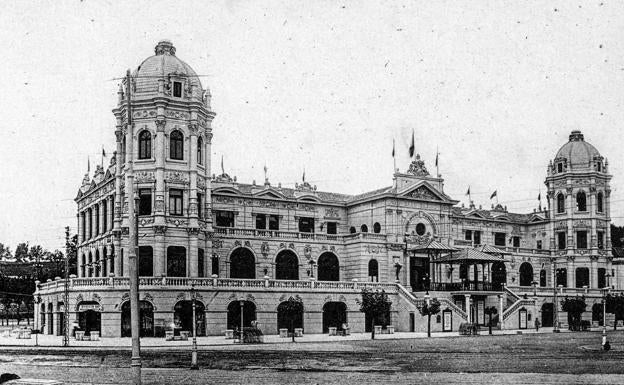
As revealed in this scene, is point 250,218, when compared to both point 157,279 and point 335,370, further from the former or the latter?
point 335,370

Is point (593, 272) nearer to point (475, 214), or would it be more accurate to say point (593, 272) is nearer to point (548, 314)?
point (548, 314)

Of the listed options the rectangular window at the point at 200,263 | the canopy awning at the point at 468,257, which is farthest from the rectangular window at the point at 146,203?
the canopy awning at the point at 468,257

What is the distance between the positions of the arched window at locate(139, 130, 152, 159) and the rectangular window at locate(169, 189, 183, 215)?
342 cm

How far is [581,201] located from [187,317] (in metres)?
52.5

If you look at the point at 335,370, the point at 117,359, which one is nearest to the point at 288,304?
the point at 117,359

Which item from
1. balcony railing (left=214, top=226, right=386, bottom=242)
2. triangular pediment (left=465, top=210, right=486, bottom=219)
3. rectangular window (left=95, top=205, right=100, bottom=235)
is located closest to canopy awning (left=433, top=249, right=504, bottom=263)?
balcony railing (left=214, top=226, right=386, bottom=242)

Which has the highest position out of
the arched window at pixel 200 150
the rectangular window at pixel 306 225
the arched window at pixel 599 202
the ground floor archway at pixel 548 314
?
the arched window at pixel 200 150

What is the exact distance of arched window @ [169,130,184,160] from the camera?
205ft

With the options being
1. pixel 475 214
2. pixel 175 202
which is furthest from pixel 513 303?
pixel 175 202

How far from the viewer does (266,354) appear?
40.5 m

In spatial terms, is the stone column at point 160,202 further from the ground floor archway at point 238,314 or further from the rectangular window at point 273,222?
the rectangular window at point 273,222

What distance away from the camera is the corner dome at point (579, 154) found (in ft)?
300

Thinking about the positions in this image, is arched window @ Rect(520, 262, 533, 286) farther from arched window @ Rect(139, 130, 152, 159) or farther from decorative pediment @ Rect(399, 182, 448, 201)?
arched window @ Rect(139, 130, 152, 159)

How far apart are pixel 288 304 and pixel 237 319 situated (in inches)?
170
